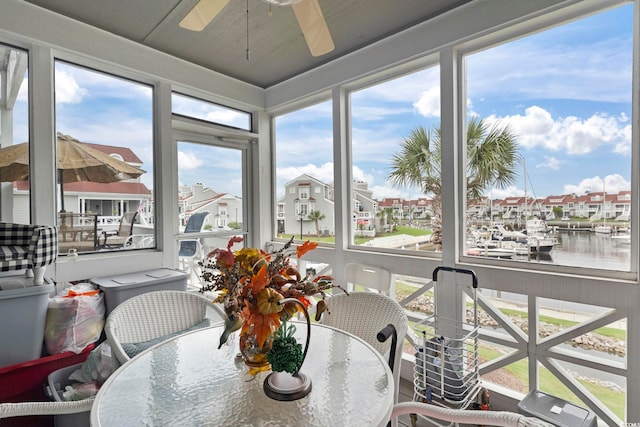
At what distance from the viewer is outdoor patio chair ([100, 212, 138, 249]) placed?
2.64m

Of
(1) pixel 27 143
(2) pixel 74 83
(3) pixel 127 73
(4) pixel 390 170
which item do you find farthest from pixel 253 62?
(1) pixel 27 143

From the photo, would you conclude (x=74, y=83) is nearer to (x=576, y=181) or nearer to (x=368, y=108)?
(x=368, y=108)

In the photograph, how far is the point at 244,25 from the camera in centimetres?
246

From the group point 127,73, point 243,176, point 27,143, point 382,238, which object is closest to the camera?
point 27,143

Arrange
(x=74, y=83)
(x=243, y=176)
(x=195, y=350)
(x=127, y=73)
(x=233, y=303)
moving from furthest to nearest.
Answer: (x=243, y=176)
(x=127, y=73)
(x=74, y=83)
(x=195, y=350)
(x=233, y=303)

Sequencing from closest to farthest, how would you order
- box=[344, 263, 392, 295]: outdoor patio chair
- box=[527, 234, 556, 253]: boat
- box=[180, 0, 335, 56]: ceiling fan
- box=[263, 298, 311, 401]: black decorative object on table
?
box=[263, 298, 311, 401]: black decorative object on table → box=[180, 0, 335, 56]: ceiling fan → box=[527, 234, 556, 253]: boat → box=[344, 263, 392, 295]: outdoor patio chair

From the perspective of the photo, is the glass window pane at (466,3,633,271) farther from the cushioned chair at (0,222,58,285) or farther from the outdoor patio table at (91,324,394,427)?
the cushioned chair at (0,222,58,285)

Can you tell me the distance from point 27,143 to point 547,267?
11.8 feet

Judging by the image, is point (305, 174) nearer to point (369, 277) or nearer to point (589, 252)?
point (369, 277)

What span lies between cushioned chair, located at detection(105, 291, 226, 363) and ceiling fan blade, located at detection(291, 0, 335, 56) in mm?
1691

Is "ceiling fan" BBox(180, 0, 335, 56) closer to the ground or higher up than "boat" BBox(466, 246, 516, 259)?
higher up

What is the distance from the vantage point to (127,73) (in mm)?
2705

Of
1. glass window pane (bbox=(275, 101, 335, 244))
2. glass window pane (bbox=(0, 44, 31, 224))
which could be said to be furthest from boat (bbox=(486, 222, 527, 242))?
glass window pane (bbox=(0, 44, 31, 224))

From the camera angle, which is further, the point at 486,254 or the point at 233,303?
the point at 486,254
